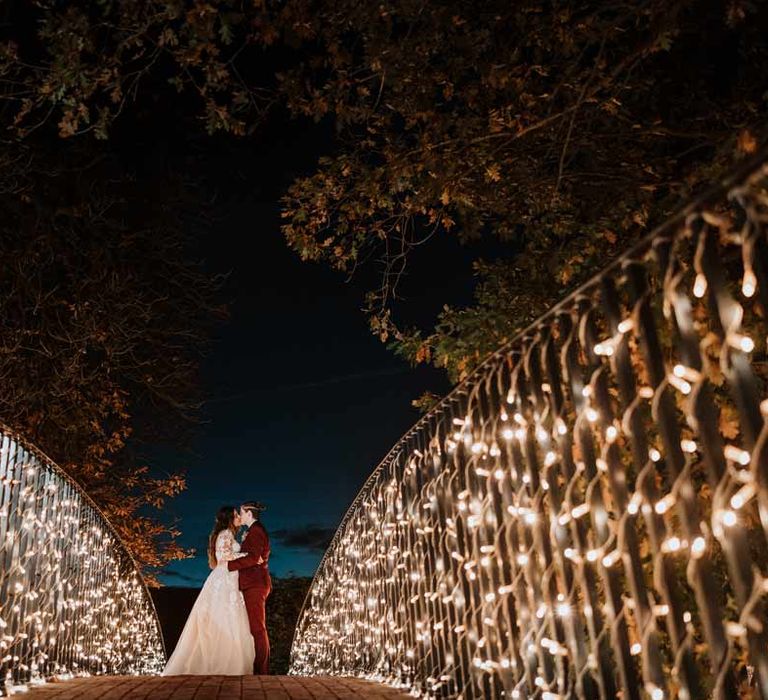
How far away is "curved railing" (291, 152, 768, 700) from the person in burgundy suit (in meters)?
3.03

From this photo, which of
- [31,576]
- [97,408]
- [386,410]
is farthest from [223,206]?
[386,410]

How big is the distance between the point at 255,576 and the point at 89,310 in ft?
17.3

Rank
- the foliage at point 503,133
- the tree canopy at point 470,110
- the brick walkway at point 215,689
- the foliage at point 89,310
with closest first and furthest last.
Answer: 1. the brick walkway at point 215,689
2. the tree canopy at point 470,110
3. the foliage at point 503,133
4. the foliage at point 89,310

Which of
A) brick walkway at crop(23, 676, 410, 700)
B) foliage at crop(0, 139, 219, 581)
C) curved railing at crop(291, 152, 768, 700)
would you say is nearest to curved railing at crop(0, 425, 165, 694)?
brick walkway at crop(23, 676, 410, 700)

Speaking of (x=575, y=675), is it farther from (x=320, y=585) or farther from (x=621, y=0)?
(x=320, y=585)

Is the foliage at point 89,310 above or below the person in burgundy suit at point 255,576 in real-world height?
above

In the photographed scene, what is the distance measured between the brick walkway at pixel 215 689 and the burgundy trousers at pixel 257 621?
2.54 metres

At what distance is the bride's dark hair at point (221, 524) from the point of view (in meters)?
8.83

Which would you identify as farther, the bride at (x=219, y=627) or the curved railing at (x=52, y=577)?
the bride at (x=219, y=627)

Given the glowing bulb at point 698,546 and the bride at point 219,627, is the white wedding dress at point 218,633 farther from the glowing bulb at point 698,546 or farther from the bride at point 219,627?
the glowing bulb at point 698,546

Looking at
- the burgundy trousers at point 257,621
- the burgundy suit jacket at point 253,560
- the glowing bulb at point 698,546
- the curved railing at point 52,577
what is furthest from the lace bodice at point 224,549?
the glowing bulb at point 698,546

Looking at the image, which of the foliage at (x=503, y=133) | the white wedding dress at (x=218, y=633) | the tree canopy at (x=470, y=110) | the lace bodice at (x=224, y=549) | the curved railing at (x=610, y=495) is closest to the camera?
the curved railing at (x=610, y=495)

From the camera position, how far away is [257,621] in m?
8.55

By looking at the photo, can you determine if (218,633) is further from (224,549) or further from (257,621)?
(224,549)
